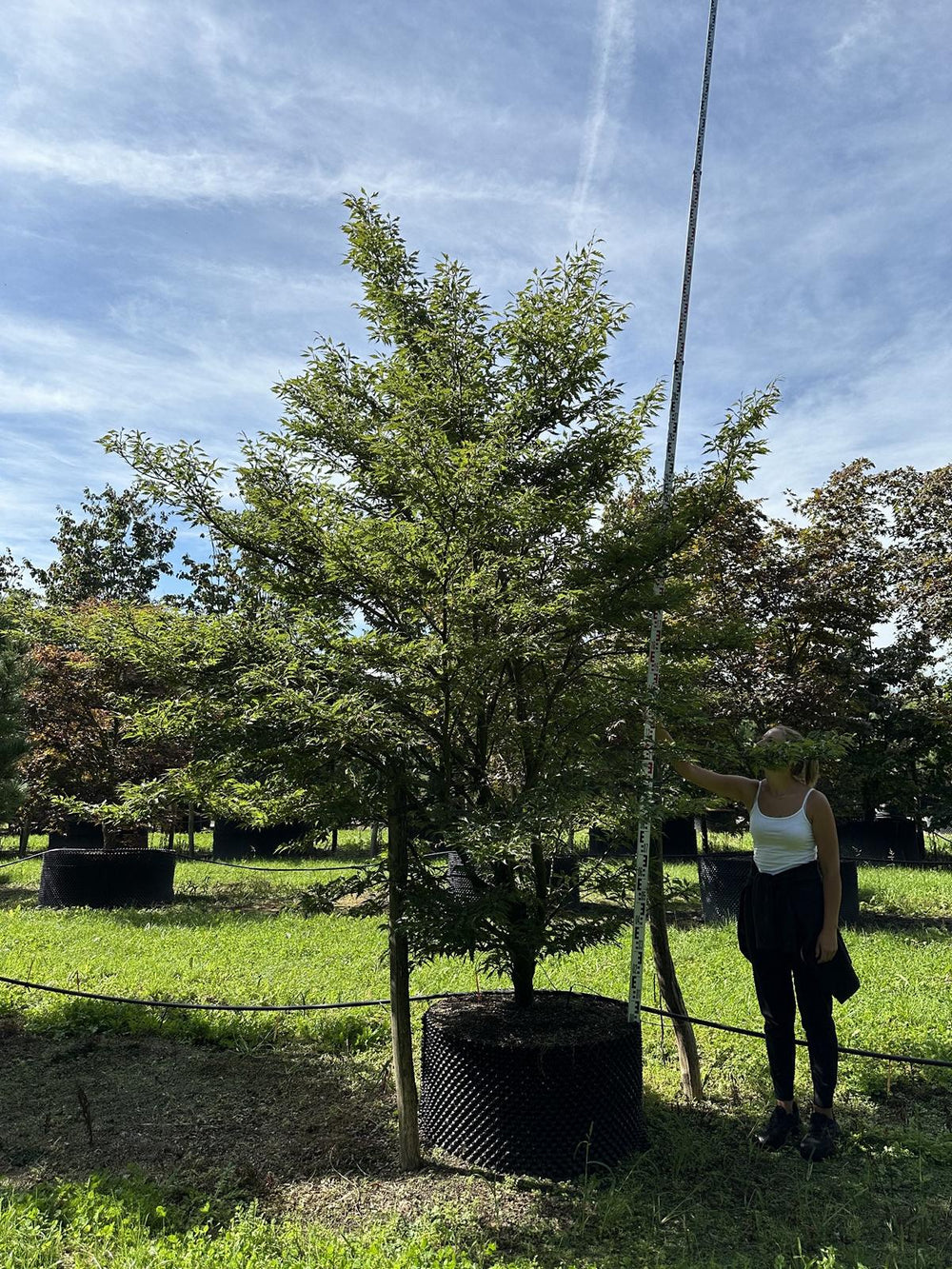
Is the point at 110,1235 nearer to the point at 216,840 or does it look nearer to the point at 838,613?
the point at 838,613

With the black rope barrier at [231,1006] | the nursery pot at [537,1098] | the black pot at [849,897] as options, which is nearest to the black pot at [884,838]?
the black pot at [849,897]

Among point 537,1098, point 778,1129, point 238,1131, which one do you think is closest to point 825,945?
point 778,1129

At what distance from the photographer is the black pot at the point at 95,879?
912cm

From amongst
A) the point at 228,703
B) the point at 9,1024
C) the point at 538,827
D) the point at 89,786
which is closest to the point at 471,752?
the point at 538,827

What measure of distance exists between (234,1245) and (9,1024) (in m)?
3.06

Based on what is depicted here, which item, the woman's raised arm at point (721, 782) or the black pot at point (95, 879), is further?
the black pot at point (95, 879)

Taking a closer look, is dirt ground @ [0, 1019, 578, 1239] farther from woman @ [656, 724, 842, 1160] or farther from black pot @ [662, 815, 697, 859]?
black pot @ [662, 815, 697, 859]

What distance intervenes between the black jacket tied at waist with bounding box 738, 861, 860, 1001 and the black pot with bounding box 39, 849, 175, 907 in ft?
24.8

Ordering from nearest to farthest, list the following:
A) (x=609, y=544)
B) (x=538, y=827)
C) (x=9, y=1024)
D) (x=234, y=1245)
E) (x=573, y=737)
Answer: (x=234, y=1245) < (x=538, y=827) < (x=609, y=544) < (x=573, y=737) < (x=9, y=1024)

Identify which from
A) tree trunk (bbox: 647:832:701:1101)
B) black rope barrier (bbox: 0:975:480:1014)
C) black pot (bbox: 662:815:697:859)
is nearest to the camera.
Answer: tree trunk (bbox: 647:832:701:1101)

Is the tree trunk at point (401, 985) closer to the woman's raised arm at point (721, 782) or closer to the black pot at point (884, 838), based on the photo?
the woman's raised arm at point (721, 782)

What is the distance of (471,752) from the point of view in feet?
12.6

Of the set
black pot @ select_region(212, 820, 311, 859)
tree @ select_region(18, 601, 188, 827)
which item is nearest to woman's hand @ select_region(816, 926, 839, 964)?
tree @ select_region(18, 601, 188, 827)

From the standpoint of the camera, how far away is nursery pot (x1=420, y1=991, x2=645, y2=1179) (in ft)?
10.4
